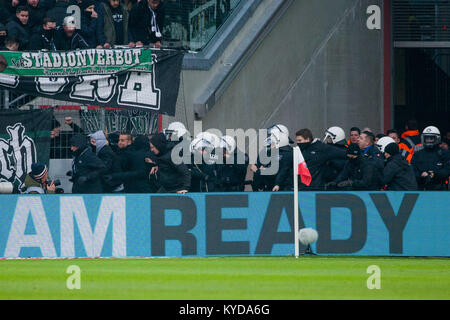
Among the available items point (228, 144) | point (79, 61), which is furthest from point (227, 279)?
point (79, 61)

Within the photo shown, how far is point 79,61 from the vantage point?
710 inches

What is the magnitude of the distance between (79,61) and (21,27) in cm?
147

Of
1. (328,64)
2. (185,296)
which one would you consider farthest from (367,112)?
Result: (185,296)

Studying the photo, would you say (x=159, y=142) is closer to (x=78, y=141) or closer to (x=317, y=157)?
(x=78, y=141)

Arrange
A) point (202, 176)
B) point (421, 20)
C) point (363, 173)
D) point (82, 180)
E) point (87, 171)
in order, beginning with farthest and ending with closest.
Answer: point (421, 20) < point (202, 176) < point (87, 171) < point (82, 180) < point (363, 173)

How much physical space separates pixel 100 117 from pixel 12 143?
5.44 ft

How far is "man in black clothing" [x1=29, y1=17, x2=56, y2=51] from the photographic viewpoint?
60.6 feet

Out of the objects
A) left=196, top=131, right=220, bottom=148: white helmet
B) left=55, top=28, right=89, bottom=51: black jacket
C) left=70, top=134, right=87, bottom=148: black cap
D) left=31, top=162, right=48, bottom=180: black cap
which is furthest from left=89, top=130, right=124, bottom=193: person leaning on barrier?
left=55, top=28, right=89, bottom=51: black jacket

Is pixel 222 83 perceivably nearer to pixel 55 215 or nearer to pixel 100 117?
pixel 100 117

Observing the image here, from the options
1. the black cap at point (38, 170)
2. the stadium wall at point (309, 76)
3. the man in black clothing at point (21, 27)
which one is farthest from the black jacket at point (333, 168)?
the man in black clothing at point (21, 27)

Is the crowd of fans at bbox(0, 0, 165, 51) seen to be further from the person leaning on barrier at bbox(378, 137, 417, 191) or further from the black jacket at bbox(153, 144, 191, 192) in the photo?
the person leaning on barrier at bbox(378, 137, 417, 191)

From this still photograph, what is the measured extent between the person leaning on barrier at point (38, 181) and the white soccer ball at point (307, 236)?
4350mm

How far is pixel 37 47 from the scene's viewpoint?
60.3 ft

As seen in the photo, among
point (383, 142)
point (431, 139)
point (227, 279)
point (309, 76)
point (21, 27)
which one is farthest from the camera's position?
point (309, 76)
